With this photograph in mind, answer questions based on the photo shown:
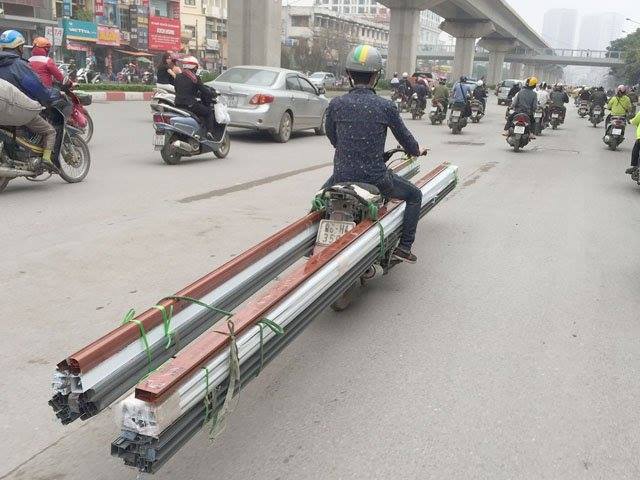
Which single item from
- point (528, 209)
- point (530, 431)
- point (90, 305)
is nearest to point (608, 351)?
point (530, 431)

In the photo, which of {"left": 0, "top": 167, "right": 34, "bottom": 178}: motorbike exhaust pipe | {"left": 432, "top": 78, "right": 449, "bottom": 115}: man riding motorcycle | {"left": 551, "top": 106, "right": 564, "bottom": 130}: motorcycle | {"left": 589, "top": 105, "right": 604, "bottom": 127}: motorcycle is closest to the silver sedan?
{"left": 0, "top": 167, "right": 34, "bottom": 178}: motorbike exhaust pipe

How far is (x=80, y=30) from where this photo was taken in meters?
48.7

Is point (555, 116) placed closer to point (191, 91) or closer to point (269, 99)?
point (269, 99)

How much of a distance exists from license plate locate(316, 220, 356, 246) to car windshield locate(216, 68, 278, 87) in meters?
9.65

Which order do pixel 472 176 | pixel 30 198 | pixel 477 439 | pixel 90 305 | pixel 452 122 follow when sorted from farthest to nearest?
pixel 452 122, pixel 472 176, pixel 30 198, pixel 90 305, pixel 477 439

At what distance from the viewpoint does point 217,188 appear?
27.3 ft

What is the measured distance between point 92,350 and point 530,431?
2.05m

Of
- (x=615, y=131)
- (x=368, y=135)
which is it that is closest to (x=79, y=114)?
(x=368, y=135)

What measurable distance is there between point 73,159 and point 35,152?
29.1 inches

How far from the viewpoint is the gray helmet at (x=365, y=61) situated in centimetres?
434

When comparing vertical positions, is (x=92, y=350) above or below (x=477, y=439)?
above

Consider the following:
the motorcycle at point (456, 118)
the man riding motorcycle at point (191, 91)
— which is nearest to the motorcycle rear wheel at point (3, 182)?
the man riding motorcycle at point (191, 91)

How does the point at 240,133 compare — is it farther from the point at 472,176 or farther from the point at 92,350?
the point at 92,350

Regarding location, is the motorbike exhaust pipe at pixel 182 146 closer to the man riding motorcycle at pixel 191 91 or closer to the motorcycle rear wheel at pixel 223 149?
the man riding motorcycle at pixel 191 91
